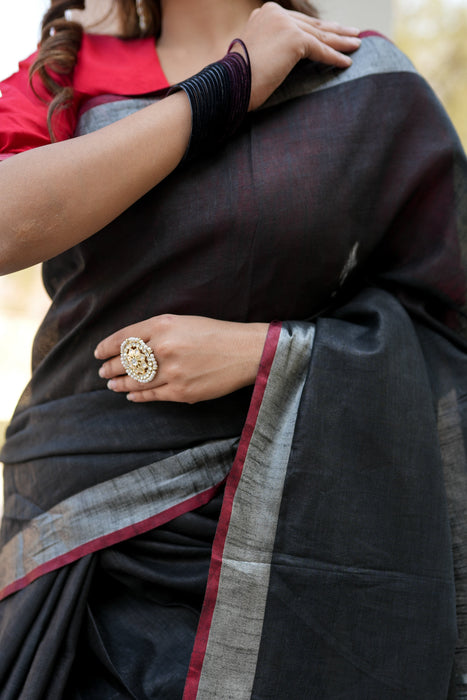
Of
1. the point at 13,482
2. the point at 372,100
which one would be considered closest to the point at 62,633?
the point at 13,482

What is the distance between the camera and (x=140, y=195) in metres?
0.76

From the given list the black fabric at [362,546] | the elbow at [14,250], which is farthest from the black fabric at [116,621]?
the elbow at [14,250]

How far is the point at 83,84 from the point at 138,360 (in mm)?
416

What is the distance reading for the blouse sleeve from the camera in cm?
78

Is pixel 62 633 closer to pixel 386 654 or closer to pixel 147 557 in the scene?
pixel 147 557

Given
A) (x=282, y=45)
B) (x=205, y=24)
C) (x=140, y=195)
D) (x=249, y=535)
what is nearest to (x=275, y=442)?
(x=249, y=535)

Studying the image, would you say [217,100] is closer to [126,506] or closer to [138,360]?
[138,360]

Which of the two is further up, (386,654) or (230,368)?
(230,368)

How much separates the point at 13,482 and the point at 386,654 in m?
0.52

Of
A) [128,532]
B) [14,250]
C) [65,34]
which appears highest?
[65,34]

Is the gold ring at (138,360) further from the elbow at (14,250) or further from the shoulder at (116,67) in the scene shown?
the shoulder at (116,67)

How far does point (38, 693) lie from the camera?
711 mm

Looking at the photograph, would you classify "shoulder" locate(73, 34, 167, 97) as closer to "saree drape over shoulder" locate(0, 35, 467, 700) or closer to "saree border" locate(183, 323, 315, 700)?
"saree drape over shoulder" locate(0, 35, 467, 700)

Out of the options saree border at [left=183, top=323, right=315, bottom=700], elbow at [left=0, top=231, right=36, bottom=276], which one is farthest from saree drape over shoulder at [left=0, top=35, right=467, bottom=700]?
elbow at [left=0, top=231, right=36, bottom=276]
